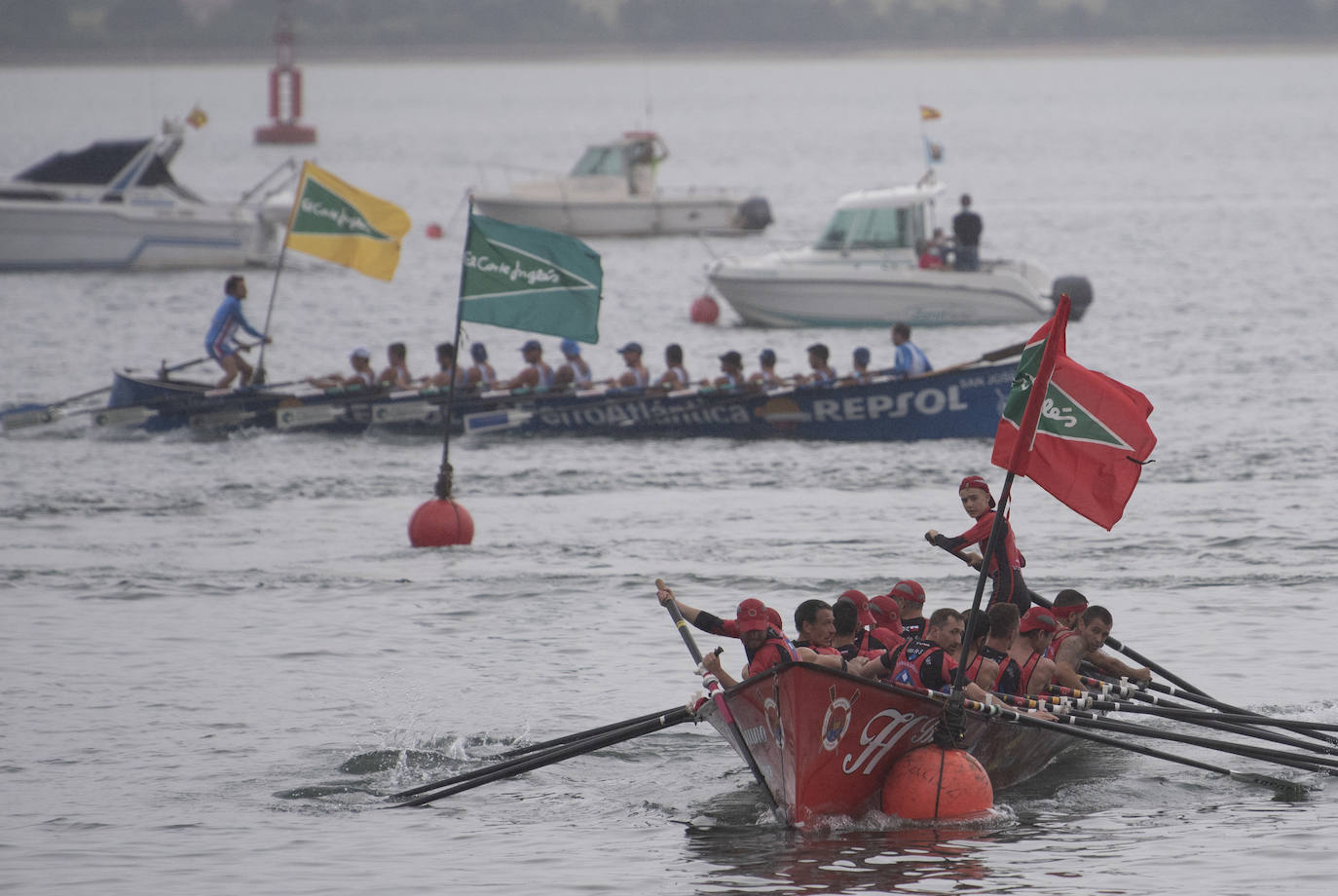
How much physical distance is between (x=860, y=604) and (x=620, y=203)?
42.9 metres

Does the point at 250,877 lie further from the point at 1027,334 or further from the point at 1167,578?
the point at 1027,334

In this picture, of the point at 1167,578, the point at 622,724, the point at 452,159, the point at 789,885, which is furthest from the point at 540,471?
the point at 452,159

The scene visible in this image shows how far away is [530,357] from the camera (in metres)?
28.3

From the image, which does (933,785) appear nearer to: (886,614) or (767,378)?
(886,614)

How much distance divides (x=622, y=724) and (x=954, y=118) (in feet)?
471

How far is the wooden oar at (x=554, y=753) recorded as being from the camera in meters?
13.0

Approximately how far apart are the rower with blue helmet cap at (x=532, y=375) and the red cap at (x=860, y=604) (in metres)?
14.2

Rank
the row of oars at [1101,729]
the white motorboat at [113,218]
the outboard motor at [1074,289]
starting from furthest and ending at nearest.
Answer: the white motorboat at [113,218]
the outboard motor at [1074,289]
the row of oars at [1101,729]

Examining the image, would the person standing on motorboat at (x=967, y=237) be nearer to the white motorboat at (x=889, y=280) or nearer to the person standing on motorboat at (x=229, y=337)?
the white motorboat at (x=889, y=280)

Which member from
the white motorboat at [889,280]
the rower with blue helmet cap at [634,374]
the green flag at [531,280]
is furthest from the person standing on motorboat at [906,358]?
the white motorboat at [889,280]

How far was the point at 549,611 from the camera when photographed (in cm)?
1961

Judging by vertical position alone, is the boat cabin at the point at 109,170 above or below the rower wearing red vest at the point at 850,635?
above

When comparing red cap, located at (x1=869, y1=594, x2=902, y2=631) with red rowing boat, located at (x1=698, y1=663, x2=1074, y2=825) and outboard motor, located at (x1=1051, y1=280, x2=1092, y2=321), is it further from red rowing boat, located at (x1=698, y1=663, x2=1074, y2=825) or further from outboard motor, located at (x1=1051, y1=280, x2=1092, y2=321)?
outboard motor, located at (x1=1051, y1=280, x2=1092, y2=321)

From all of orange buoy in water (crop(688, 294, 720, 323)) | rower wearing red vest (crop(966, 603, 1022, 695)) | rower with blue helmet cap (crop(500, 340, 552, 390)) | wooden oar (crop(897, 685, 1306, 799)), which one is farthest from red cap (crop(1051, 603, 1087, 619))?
orange buoy in water (crop(688, 294, 720, 323))
